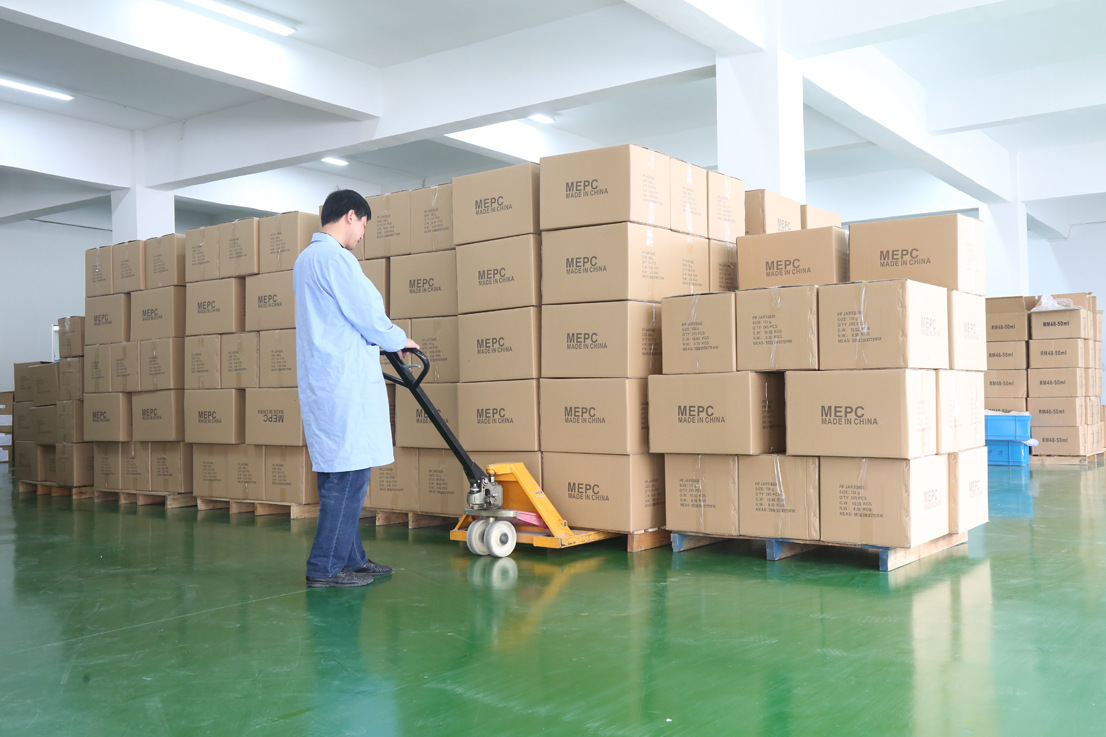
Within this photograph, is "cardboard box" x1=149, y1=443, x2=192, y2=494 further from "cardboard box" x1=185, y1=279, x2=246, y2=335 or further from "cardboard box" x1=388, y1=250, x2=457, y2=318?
"cardboard box" x1=388, y1=250, x2=457, y2=318

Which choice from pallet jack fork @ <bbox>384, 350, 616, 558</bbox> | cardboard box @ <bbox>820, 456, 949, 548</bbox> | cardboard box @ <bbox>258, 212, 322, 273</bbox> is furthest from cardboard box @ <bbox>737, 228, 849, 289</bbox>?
cardboard box @ <bbox>258, 212, 322, 273</bbox>

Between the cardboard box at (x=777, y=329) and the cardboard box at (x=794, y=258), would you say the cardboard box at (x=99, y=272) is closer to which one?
the cardboard box at (x=794, y=258)

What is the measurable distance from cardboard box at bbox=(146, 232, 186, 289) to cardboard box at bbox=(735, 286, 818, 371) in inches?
187

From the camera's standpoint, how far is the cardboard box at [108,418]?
7691 mm

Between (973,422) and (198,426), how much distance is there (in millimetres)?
5244

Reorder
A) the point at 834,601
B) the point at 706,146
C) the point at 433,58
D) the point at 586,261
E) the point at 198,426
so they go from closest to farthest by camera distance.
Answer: the point at 834,601, the point at 586,261, the point at 198,426, the point at 433,58, the point at 706,146

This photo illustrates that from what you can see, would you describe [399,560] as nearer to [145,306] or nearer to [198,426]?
[198,426]

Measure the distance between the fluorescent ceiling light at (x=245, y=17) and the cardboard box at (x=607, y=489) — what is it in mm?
4815

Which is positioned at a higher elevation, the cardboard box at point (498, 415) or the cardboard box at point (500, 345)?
the cardboard box at point (500, 345)

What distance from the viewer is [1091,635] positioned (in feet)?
9.80

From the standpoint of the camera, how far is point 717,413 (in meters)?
4.40

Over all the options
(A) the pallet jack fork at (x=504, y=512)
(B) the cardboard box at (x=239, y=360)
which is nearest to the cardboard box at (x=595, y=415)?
(A) the pallet jack fork at (x=504, y=512)

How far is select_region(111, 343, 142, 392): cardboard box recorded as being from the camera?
299 inches

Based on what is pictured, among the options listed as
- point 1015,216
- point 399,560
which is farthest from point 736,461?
point 1015,216
